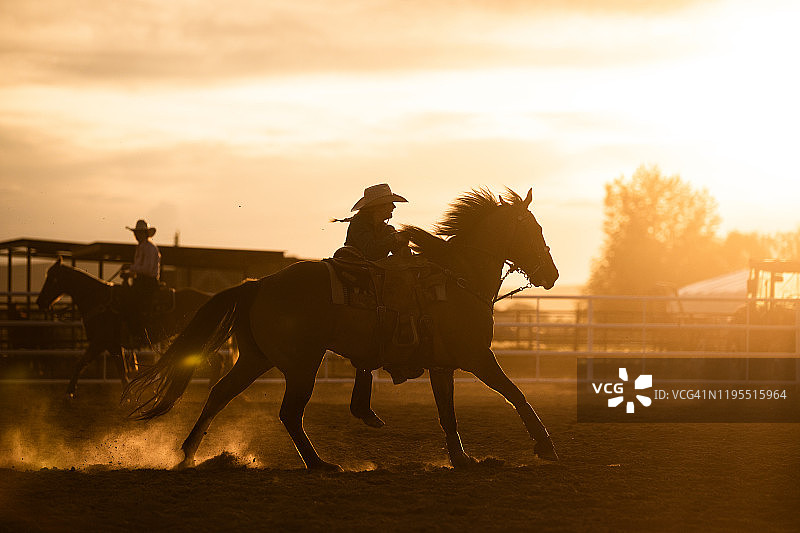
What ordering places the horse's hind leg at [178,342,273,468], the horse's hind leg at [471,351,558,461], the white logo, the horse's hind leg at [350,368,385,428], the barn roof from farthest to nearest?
the barn roof, the white logo, the horse's hind leg at [350,368,385,428], the horse's hind leg at [471,351,558,461], the horse's hind leg at [178,342,273,468]

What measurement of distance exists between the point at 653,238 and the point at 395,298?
58091mm

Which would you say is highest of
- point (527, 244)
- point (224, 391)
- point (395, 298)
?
point (527, 244)

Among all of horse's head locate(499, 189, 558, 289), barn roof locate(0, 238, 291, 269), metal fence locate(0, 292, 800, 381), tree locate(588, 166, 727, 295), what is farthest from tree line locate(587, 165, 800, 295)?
horse's head locate(499, 189, 558, 289)

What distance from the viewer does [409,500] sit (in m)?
5.18

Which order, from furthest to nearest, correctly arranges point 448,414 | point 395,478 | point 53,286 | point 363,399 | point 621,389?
point 621,389 → point 53,286 → point 363,399 → point 448,414 → point 395,478

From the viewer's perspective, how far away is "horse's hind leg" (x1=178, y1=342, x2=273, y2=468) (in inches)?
242

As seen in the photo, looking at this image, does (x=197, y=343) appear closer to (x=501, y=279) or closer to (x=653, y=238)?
(x=501, y=279)

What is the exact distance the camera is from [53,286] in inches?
485

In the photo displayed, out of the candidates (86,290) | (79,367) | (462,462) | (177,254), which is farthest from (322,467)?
(177,254)

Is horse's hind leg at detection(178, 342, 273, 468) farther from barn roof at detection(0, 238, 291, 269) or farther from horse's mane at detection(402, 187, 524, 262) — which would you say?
barn roof at detection(0, 238, 291, 269)

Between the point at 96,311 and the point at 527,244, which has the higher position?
the point at 527,244

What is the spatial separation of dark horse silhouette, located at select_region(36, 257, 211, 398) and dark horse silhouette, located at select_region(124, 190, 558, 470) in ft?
18.8

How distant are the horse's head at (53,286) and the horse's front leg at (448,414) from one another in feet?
23.8

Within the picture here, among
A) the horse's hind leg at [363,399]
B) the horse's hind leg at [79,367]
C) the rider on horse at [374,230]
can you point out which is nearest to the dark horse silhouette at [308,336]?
the rider on horse at [374,230]
